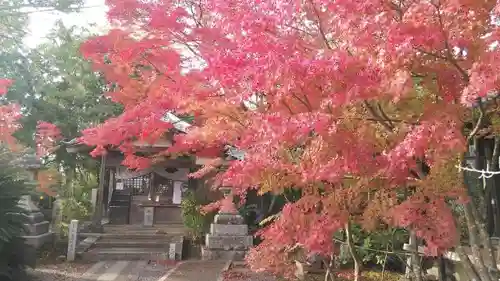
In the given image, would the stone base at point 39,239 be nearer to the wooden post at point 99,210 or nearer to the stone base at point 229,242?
the wooden post at point 99,210

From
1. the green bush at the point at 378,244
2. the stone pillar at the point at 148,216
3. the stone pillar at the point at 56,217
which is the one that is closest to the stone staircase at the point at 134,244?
the stone pillar at the point at 56,217

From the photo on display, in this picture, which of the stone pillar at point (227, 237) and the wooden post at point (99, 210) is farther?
the wooden post at point (99, 210)

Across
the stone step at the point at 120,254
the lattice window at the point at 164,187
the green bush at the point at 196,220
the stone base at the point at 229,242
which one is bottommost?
the stone step at the point at 120,254

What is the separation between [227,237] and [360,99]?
918 centimetres

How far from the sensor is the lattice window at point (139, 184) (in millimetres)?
20656

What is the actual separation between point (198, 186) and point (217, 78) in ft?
35.7

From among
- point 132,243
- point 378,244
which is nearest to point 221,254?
point 132,243

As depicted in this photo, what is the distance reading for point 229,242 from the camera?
44.0ft

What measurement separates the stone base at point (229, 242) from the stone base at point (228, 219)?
0.45 meters

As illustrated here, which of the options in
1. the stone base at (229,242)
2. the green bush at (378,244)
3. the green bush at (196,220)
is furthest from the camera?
the green bush at (196,220)

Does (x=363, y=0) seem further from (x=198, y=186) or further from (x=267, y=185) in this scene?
(x=198, y=186)

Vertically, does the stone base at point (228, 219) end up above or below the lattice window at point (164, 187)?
below

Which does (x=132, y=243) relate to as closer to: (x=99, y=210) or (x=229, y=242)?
(x=99, y=210)

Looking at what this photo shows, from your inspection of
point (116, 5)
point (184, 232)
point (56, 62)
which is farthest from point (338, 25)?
point (56, 62)
